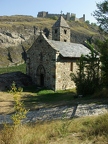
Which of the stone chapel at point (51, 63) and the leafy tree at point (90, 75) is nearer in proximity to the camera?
the leafy tree at point (90, 75)

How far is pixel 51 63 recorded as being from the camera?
1025 inches

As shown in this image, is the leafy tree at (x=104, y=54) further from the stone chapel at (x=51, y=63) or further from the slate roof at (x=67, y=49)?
the slate roof at (x=67, y=49)

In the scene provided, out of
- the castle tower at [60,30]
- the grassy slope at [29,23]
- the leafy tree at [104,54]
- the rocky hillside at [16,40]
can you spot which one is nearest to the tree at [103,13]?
the leafy tree at [104,54]

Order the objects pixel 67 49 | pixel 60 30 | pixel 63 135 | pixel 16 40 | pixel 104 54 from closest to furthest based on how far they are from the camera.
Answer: pixel 63 135, pixel 104 54, pixel 67 49, pixel 60 30, pixel 16 40

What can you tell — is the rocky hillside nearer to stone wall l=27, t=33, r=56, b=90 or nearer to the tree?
stone wall l=27, t=33, r=56, b=90

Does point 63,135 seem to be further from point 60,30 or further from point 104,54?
point 60,30

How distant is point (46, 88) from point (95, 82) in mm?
7472

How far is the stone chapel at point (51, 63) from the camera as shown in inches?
1017

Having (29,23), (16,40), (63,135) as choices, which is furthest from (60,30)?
(29,23)

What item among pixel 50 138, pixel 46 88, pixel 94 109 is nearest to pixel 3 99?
pixel 46 88

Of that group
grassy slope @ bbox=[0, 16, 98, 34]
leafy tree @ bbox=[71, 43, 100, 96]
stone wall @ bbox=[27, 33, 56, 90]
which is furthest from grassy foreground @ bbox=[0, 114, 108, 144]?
grassy slope @ bbox=[0, 16, 98, 34]

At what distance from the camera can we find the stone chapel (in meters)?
25.8

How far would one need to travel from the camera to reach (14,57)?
204 ft

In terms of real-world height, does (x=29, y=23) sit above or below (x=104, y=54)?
above
